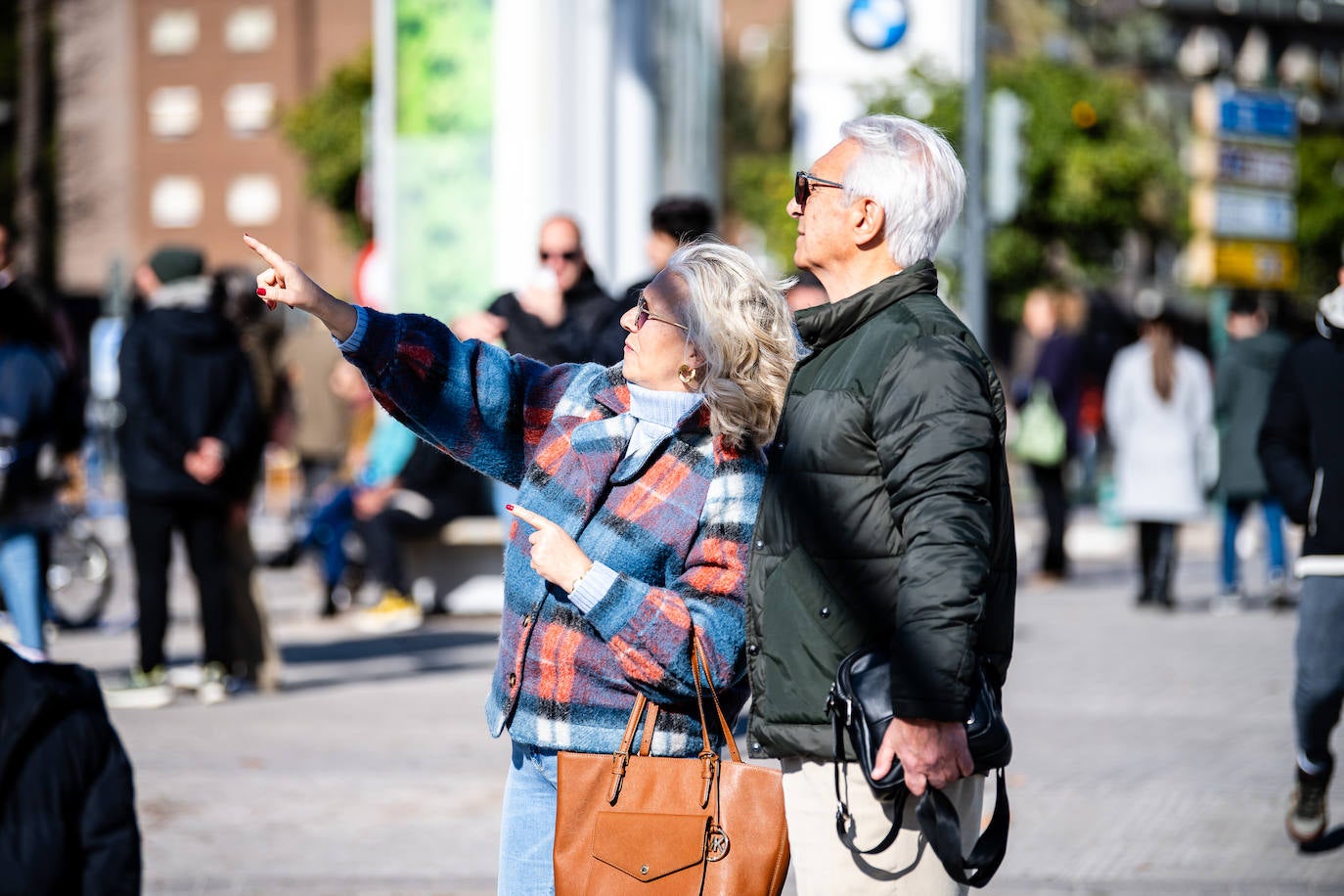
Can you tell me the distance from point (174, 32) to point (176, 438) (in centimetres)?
6293

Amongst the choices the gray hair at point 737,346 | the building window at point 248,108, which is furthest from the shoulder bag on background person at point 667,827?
the building window at point 248,108

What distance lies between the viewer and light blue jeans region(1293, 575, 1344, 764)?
6090mm

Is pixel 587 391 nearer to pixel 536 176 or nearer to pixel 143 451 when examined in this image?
pixel 143 451

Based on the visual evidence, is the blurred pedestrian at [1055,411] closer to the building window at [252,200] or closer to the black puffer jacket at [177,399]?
the black puffer jacket at [177,399]

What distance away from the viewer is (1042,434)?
48.5ft

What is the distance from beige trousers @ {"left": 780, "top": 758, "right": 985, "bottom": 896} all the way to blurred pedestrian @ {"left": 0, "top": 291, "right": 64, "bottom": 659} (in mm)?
5525

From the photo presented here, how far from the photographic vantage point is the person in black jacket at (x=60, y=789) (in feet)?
9.15

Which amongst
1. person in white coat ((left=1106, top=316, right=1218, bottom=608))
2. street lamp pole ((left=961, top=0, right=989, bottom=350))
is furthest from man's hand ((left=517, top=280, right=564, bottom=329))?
person in white coat ((left=1106, top=316, right=1218, bottom=608))

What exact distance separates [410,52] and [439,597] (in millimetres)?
3776

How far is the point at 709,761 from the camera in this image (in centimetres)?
350

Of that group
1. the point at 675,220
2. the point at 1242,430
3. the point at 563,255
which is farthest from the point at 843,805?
the point at 1242,430

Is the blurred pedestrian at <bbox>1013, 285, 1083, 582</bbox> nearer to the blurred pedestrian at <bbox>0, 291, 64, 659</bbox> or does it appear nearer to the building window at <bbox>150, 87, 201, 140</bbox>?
the blurred pedestrian at <bbox>0, 291, 64, 659</bbox>

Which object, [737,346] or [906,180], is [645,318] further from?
[906,180]

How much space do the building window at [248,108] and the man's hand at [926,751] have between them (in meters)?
66.5
